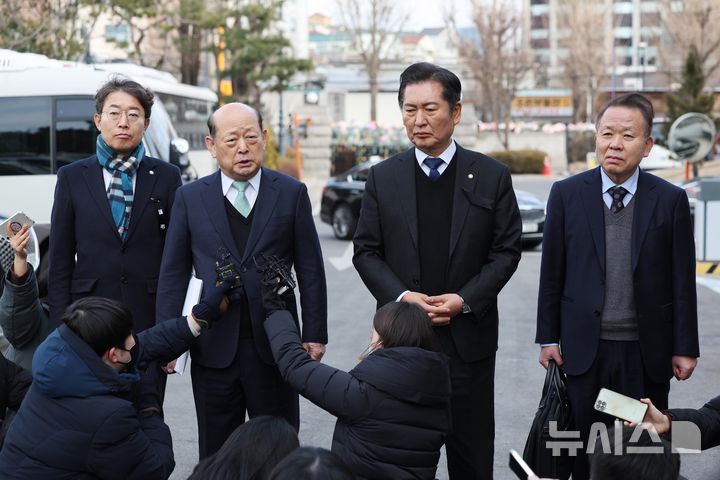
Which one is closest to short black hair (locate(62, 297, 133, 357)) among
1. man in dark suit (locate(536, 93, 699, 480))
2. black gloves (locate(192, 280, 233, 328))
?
black gloves (locate(192, 280, 233, 328))

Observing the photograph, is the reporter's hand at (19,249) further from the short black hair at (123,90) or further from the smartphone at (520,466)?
the smartphone at (520,466)

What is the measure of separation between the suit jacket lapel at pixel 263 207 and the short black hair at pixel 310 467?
152 centimetres

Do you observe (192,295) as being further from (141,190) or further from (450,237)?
(450,237)

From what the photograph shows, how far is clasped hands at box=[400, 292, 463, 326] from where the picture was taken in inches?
176

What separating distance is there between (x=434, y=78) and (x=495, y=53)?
56.2 m

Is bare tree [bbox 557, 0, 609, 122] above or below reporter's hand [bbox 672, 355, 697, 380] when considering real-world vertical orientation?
above

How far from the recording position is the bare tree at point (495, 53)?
191 feet

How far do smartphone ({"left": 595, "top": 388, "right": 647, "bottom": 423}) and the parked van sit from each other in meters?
13.5

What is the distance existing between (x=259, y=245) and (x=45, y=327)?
129 cm

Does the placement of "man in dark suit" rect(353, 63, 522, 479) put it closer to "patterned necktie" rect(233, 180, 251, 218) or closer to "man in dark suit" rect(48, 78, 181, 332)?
"patterned necktie" rect(233, 180, 251, 218)

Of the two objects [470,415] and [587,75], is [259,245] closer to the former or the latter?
[470,415]

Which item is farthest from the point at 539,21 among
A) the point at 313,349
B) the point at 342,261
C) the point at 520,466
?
the point at 520,466

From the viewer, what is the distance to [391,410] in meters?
3.88

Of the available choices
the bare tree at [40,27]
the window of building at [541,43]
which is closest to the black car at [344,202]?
the bare tree at [40,27]
